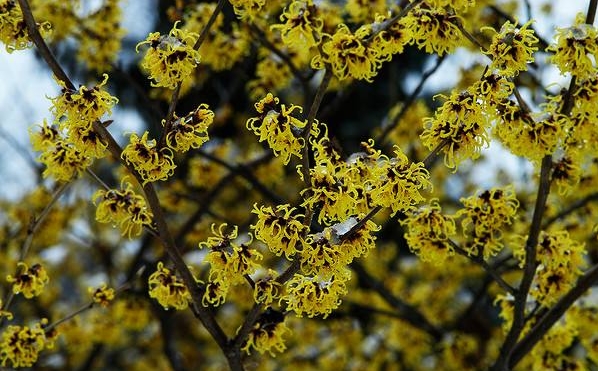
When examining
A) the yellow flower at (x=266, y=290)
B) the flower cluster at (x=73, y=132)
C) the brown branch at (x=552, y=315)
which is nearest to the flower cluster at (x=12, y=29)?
the flower cluster at (x=73, y=132)

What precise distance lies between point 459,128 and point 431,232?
0.65 m

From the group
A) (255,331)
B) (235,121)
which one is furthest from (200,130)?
(235,121)

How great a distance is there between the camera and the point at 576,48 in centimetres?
230

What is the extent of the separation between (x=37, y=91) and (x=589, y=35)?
7.97 metres

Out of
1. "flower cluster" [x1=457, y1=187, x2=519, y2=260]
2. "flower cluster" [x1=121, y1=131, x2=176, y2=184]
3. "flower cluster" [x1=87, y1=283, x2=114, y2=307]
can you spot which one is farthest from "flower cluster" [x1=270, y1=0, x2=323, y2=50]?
"flower cluster" [x1=87, y1=283, x2=114, y2=307]

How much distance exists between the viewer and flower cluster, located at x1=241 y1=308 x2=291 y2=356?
2.60 m

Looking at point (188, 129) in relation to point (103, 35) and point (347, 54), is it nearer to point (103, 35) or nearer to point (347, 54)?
point (347, 54)

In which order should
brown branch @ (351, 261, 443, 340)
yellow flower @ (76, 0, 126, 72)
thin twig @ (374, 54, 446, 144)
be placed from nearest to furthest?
thin twig @ (374, 54, 446, 144) < yellow flower @ (76, 0, 126, 72) < brown branch @ (351, 261, 443, 340)

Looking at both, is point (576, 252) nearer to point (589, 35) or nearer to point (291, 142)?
point (589, 35)

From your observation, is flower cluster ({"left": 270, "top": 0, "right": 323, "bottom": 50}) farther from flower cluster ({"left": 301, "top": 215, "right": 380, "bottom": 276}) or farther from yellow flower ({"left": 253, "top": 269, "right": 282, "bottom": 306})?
yellow flower ({"left": 253, "top": 269, "right": 282, "bottom": 306})

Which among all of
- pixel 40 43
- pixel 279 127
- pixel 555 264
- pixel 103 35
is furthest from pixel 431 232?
pixel 103 35

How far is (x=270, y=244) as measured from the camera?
2.21m

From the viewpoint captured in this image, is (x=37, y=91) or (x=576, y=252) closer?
(x=576, y=252)

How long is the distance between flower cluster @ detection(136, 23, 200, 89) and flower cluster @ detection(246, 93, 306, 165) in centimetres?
26
